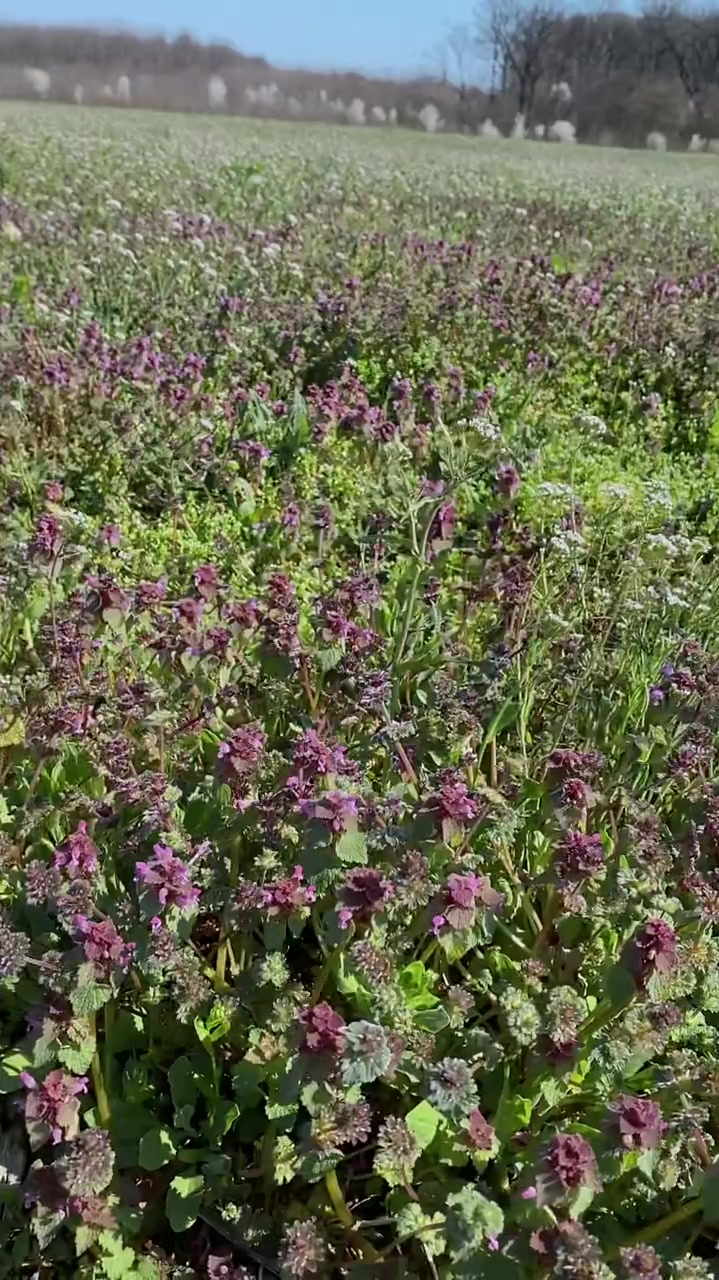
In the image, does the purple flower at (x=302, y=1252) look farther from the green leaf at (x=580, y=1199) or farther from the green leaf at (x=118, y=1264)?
the green leaf at (x=580, y=1199)

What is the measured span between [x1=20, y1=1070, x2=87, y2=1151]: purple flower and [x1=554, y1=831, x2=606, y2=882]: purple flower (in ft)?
3.02

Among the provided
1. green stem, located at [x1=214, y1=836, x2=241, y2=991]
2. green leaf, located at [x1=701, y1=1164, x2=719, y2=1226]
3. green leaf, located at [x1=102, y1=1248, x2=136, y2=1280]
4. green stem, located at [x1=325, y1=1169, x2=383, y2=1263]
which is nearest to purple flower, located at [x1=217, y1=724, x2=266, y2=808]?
green stem, located at [x1=214, y1=836, x2=241, y2=991]

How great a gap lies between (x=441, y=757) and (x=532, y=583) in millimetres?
804

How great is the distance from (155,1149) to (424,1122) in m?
0.47

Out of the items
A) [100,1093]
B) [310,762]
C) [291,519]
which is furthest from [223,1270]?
[291,519]

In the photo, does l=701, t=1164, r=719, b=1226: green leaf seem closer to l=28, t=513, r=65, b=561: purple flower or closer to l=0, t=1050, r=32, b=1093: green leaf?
l=0, t=1050, r=32, b=1093: green leaf

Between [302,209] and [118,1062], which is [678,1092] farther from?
[302,209]

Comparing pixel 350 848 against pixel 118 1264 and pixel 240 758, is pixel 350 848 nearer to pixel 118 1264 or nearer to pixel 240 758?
pixel 240 758

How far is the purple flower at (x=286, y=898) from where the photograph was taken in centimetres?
189

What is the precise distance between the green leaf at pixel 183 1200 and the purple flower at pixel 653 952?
0.85m

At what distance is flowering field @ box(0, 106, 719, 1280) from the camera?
178 centimetres

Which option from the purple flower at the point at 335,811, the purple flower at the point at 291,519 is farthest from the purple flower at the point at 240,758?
the purple flower at the point at 291,519

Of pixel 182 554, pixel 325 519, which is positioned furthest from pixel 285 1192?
pixel 182 554

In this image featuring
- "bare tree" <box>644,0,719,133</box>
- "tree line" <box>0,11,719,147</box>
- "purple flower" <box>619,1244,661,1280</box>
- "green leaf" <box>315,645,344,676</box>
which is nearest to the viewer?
"purple flower" <box>619,1244,661,1280</box>
